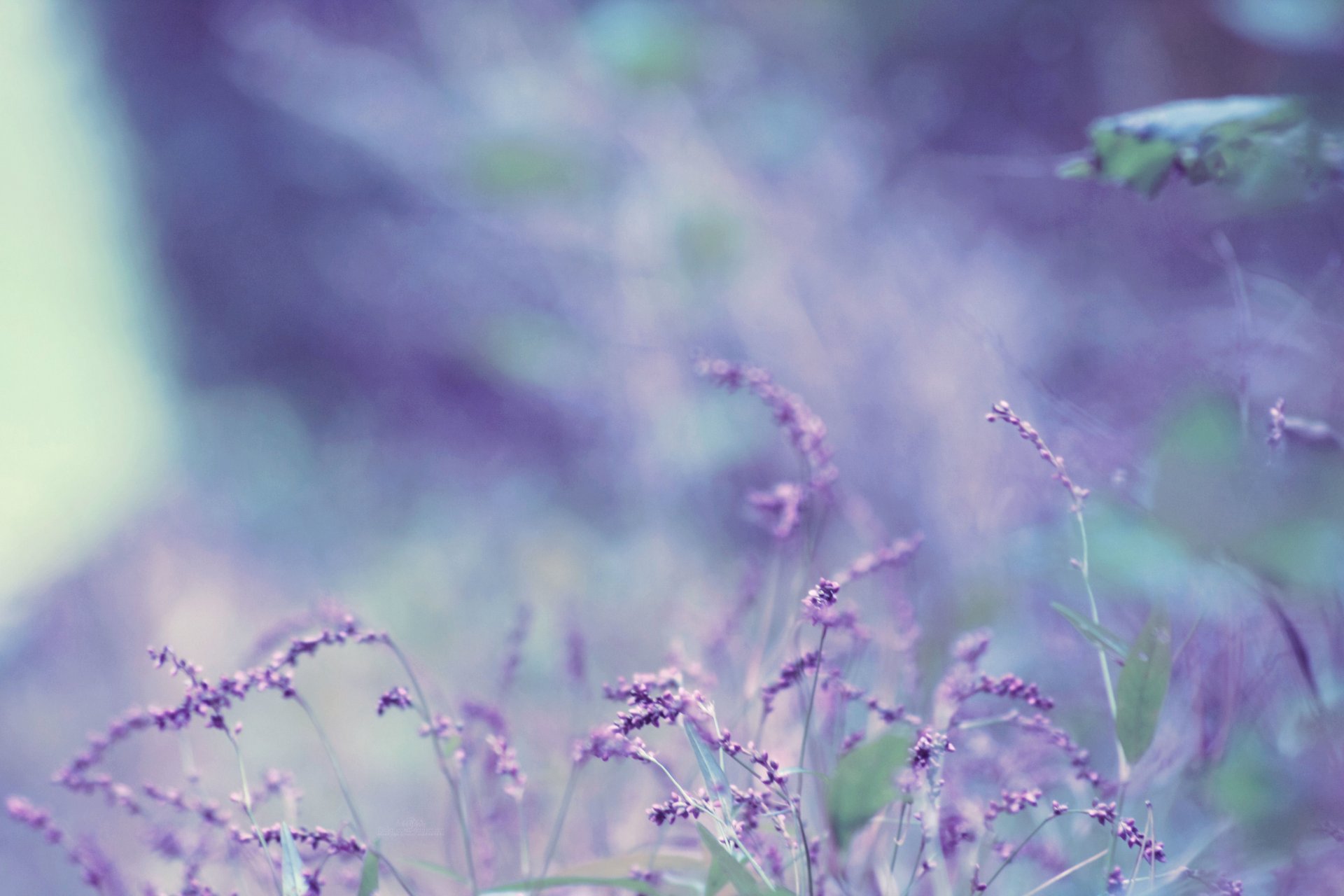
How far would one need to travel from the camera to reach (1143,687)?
1.23 feet

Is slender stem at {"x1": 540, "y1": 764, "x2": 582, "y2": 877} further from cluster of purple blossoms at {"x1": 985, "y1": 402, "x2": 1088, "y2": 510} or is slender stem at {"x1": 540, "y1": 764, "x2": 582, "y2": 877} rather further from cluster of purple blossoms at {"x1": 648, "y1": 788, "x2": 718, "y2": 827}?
cluster of purple blossoms at {"x1": 985, "y1": 402, "x2": 1088, "y2": 510}

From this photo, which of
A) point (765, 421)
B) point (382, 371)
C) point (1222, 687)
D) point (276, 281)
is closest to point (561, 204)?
point (765, 421)

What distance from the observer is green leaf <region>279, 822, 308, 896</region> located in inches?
15.0

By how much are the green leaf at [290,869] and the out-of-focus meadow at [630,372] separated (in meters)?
0.16

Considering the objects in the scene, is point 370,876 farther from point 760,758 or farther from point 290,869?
point 760,758

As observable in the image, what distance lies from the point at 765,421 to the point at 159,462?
169 cm

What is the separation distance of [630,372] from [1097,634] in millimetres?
1116

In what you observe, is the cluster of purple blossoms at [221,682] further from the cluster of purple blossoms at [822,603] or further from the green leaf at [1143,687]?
the green leaf at [1143,687]

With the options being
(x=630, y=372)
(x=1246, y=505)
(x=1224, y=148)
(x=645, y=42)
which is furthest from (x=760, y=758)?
(x=645, y=42)

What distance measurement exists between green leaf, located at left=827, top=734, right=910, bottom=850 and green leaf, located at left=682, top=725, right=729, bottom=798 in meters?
0.06

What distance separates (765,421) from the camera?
4.40 feet

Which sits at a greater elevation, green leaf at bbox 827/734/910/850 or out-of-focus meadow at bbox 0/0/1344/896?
out-of-focus meadow at bbox 0/0/1344/896

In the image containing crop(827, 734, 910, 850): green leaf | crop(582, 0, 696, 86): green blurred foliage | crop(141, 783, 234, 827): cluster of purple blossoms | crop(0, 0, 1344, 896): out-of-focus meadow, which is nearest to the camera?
crop(827, 734, 910, 850): green leaf

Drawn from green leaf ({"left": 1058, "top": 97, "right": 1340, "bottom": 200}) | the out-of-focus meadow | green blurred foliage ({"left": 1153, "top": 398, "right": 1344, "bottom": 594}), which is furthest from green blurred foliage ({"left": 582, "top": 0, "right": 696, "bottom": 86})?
green blurred foliage ({"left": 1153, "top": 398, "right": 1344, "bottom": 594})
